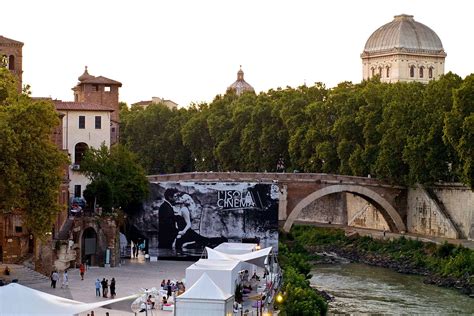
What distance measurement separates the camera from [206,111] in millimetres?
88000

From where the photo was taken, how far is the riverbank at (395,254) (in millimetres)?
52625

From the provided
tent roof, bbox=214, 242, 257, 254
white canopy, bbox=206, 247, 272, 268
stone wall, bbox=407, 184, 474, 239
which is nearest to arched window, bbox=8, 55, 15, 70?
tent roof, bbox=214, 242, 257, 254

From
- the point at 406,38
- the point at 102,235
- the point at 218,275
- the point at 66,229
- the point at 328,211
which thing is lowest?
the point at 218,275

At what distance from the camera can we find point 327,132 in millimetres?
70812

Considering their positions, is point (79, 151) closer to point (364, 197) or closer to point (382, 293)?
point (364, 197)

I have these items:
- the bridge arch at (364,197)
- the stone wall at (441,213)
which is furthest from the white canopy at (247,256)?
the bridge arch at (364,197)

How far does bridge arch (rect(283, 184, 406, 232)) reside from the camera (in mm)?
65000

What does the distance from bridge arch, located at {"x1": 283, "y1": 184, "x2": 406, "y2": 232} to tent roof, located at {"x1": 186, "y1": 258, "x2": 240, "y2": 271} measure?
25.0 meters

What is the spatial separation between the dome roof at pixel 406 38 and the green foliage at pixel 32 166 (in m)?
71.9

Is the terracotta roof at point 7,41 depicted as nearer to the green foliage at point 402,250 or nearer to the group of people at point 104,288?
the green foliage at point 402,250

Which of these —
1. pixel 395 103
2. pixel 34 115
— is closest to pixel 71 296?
pixel 34 115

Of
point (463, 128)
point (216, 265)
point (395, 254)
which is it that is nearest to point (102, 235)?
point (216, 265)

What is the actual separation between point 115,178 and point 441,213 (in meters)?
19.5

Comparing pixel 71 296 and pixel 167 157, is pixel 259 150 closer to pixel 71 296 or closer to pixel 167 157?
pixel 167 157
